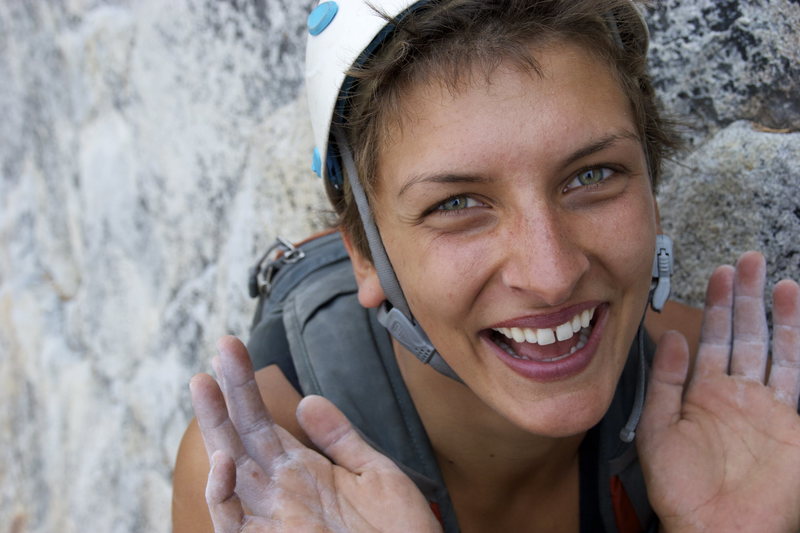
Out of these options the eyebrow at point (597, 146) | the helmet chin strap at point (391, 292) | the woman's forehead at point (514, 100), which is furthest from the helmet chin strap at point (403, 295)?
the eyebrow at point (597, 146)

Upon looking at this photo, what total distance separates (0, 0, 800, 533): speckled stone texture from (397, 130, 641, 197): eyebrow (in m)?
0.68

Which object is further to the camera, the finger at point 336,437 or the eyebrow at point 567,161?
the finger at point 336,437

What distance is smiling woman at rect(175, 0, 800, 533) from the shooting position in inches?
52.5

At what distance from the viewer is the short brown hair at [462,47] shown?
1370 millimetres

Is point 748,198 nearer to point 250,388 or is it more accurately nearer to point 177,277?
point 250,388

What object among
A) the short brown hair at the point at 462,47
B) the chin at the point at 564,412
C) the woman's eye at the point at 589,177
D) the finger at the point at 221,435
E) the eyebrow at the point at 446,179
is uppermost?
the short brown hair at the point at 462,47

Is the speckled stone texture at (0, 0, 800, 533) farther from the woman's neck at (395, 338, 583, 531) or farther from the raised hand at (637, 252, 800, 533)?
the woman's neck at (395, 338, 583, 531)

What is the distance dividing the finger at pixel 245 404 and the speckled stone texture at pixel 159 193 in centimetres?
109

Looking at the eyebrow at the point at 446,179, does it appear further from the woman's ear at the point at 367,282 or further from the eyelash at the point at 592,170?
the woman's ear at the point at 367,282

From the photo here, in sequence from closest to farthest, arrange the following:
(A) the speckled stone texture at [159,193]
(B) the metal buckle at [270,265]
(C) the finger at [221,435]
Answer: (C) the finger at [221,435] → (A) the speckled stone texture at [159,193] → (B) the metal buckle at [270,265]

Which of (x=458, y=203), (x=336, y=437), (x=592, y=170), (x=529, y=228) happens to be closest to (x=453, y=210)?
(x=458, y=203)

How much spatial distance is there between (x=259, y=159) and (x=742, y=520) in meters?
1.87

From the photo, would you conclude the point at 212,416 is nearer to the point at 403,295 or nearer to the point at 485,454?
the point at 403,295

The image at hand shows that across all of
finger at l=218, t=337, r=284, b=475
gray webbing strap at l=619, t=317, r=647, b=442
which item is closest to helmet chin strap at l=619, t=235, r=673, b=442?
gray webbing strap at l=619, t=317, r=647, b=442
